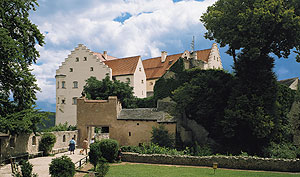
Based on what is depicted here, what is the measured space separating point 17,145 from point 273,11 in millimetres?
26155

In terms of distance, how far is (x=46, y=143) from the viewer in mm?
27656

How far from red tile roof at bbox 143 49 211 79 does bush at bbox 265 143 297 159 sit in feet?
105

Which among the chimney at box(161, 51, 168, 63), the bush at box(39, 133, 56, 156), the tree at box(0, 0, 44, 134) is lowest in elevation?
the bush at box(39, 133, 56, 156)

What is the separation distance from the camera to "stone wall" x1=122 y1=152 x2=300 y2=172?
2041 centimetres

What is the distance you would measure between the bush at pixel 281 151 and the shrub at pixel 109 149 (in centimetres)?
1304

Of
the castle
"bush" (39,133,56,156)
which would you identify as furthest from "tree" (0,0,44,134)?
the castle

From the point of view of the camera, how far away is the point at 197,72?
3150 centimetres

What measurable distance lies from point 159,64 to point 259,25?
35748 millimetres

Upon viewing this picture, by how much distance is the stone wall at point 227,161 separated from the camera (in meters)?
20.4

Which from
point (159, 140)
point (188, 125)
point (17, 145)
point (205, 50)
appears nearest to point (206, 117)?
point (188, 125)

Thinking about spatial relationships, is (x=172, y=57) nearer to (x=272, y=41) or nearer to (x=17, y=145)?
(x=272, y=41)

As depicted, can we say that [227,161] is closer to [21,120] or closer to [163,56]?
[21,120]

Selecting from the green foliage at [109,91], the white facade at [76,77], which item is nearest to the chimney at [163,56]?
the white facade at [76,77]

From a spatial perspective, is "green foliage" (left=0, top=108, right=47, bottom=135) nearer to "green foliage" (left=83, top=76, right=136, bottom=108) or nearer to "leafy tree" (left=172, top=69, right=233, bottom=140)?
"leafy tree" (left=172, top=69, right=233, bottom=140)
